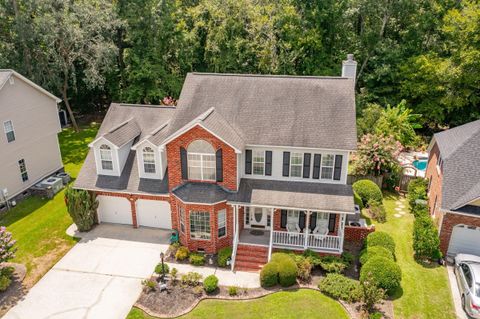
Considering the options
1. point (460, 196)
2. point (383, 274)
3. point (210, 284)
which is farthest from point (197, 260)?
point (460, 196)

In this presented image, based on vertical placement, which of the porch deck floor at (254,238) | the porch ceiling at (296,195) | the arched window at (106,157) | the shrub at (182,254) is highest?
the arched window at (106,157)

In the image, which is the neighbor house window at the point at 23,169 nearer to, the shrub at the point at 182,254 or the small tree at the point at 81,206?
the small tree at the point at 81,206

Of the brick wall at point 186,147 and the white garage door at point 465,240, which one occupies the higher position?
the brick wall at point 186,147

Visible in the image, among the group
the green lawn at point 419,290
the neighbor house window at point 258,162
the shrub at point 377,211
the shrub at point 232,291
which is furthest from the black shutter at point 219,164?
the shrub at point 377,211

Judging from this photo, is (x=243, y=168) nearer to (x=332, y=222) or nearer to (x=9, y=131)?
(x=332, y=222)

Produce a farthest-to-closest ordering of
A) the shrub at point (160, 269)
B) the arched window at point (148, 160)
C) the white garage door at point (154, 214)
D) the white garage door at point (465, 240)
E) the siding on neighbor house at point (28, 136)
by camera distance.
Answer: the siding on neighbor house at point (28, 136) < the white garage door at point (154, 214) < the arched window at point (148, 160) < the white garage door at point (465, 240) < the shrub at point (160, 269)

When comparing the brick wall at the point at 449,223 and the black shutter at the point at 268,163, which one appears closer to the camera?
the brick wall at the point at 449,223
